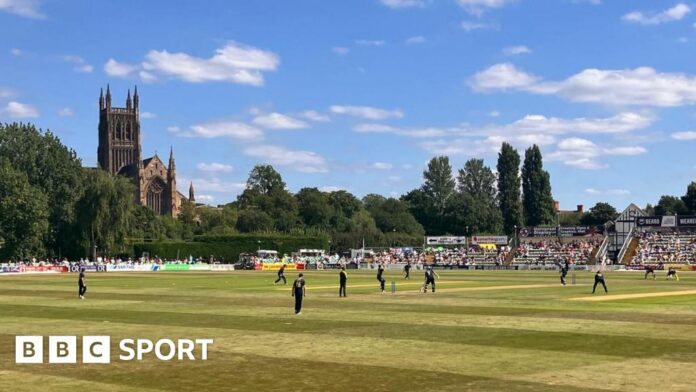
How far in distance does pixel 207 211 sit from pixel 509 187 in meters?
80.8

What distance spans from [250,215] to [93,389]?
161 m

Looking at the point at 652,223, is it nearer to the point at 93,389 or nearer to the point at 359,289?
the point at 359,289

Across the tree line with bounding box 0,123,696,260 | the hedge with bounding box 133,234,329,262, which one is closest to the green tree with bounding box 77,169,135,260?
the tree line with bounding box 0,123,696,260

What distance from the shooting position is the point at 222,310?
34.4 m

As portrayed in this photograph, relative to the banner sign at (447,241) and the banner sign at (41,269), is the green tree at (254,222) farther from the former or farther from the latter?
the banner sign at (41,269)

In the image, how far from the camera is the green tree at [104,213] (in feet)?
359

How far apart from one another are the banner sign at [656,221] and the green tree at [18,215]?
86.1m

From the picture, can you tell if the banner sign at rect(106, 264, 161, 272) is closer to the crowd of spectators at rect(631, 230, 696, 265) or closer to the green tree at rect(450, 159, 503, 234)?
Answer: the crowd of spectators at rect(631, 230, 696, 265)

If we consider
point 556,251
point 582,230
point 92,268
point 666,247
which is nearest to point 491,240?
point 582,230

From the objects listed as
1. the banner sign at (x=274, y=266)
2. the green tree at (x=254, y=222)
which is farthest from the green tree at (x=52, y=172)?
the green tree at (x=254, y=222)

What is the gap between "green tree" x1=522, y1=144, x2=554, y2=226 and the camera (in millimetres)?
154250

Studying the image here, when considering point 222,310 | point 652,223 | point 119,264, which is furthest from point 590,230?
point 222,310

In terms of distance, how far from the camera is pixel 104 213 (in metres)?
110

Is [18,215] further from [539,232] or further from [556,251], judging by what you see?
[539,232]
